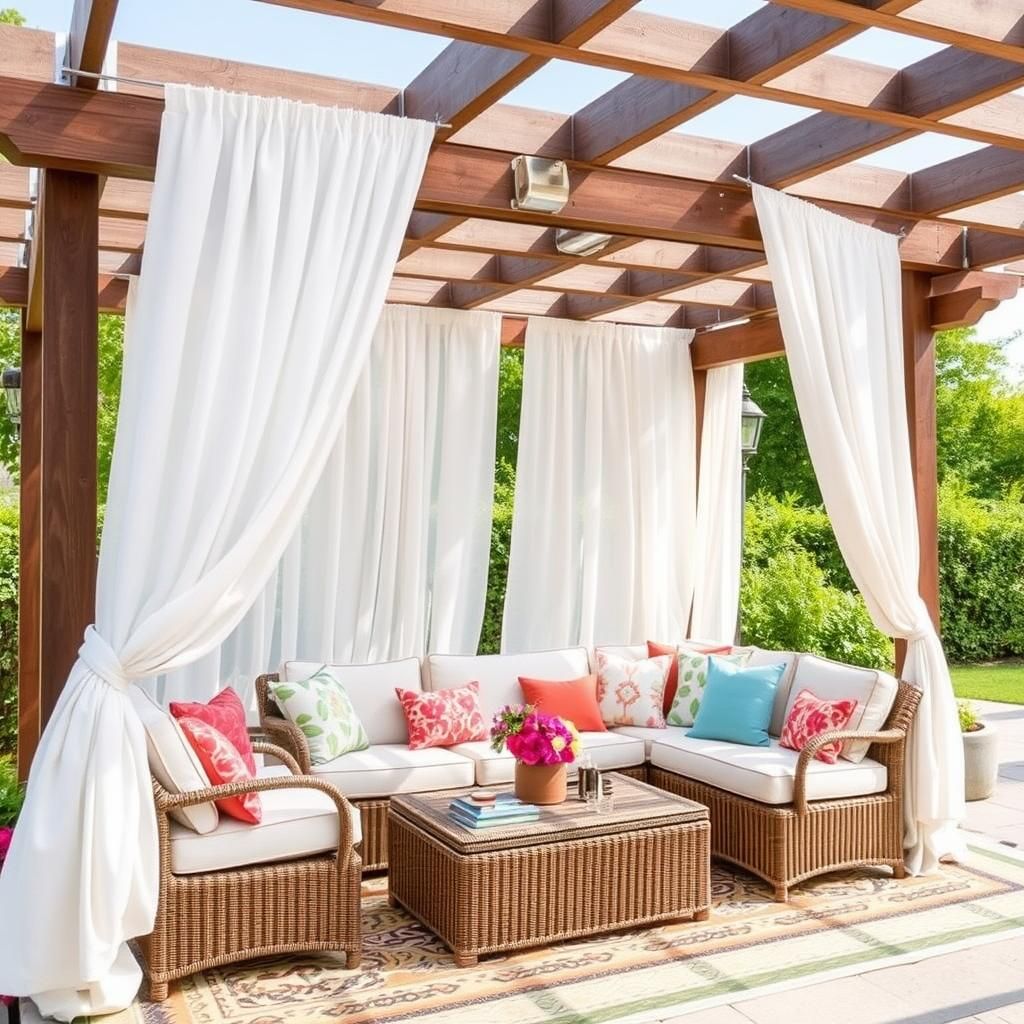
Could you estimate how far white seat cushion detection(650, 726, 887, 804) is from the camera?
4664mm

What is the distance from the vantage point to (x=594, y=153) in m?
4.57

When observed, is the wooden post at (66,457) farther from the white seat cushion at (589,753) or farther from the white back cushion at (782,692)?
the white back cushion at (782,692)

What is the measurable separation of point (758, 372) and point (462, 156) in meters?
12.7

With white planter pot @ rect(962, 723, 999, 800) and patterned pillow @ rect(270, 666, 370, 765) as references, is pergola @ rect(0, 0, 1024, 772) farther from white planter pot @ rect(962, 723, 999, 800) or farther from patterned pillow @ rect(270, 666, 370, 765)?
patterned pillow @ rect(270, 666, 370, 765)

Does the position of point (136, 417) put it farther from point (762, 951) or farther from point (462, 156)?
point (762, 951)

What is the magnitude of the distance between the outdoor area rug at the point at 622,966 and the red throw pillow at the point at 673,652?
1.46 m

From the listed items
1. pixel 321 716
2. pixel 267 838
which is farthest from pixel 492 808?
pixel 321 716

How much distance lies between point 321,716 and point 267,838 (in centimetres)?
115

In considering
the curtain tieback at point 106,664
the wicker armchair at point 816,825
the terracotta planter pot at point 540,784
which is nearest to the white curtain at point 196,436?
the curtain tieback at point 106,664

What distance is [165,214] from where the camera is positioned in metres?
3.77

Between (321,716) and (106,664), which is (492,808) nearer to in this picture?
(321,716)

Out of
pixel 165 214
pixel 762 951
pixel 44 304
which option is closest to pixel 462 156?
pixel 165 214

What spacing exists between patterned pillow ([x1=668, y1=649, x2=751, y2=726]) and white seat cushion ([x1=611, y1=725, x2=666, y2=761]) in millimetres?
163

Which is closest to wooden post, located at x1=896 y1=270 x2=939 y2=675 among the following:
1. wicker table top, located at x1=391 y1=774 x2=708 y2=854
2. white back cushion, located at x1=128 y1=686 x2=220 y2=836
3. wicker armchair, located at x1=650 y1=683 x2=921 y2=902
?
wicker armchair, located at x1=650 y1=683 x2=921 y2=902
